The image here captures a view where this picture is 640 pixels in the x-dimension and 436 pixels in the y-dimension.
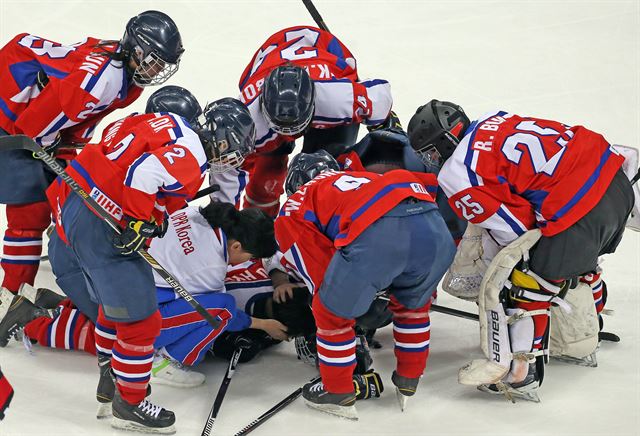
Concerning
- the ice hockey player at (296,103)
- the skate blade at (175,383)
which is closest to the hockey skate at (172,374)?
the skate blade at (175,383)

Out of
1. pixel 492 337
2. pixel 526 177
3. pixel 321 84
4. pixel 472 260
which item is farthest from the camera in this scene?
pixel 321 84

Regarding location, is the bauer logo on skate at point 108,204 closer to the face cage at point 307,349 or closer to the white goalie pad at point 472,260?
the face cage at point 307,349

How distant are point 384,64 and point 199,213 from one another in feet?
11.3

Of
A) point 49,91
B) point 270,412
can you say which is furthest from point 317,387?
point 49,91

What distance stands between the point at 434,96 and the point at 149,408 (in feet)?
12.4

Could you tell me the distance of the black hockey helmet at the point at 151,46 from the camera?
13.4 feet

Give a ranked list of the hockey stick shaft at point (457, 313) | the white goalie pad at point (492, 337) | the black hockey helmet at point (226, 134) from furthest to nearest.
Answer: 1. the hockey stick shaft at point (457, 313)
2. the white goalie pad at point (492, 337)
3. the black hockey helmet at point (226, 134)

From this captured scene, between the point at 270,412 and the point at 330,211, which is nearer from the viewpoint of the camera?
the point at 330,211

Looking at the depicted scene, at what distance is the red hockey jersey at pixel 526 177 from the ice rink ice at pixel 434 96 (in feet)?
2.37

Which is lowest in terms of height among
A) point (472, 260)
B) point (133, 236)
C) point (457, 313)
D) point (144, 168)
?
point (457, 313)

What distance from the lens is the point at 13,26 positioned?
720 centimetres

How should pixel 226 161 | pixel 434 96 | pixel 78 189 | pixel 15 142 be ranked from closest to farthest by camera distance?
pixel 15 142 < pixel 78 189 < pixel 226 161 < pixel 434 96

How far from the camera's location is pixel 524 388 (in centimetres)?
387

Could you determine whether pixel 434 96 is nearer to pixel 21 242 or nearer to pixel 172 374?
pixel 21 242
